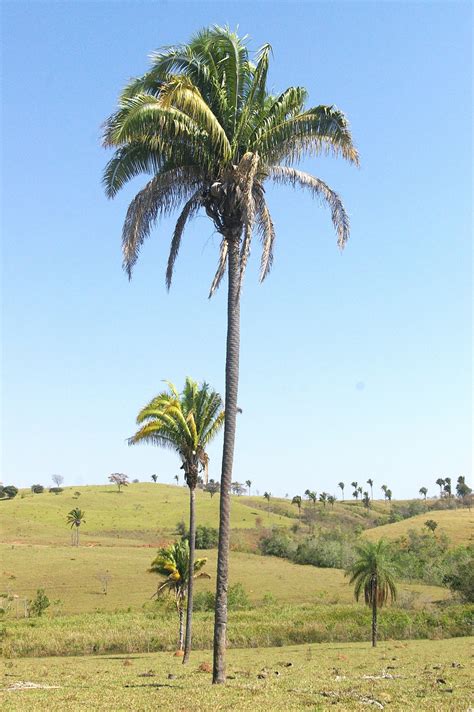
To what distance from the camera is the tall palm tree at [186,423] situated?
30.0m

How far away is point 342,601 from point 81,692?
5952 centimetres

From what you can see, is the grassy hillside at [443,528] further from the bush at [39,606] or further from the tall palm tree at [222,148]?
the tall palm tree at [222,148]

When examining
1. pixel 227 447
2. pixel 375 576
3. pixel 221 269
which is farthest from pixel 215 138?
pixel 375 576

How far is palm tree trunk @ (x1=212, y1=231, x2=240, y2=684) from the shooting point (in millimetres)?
17109

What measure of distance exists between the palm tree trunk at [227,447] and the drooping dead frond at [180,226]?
140cm

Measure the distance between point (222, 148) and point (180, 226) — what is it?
9.06 feet

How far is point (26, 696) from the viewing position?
53.3 ft

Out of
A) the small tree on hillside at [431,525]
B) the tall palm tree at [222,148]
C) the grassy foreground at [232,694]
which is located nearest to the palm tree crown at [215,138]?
the tall palm tree at [222,148]

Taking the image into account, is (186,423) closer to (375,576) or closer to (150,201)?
(150,201)

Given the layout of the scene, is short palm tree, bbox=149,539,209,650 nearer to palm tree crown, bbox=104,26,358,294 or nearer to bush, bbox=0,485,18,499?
palm tree crown, bbox=104,26,358,294

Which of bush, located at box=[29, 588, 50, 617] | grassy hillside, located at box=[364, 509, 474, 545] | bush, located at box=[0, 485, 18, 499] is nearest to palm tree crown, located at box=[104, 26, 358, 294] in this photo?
bush, located at box=[29, 588, 50, 617]

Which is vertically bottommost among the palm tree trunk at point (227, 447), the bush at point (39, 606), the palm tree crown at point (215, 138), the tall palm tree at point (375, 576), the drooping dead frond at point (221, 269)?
the bush at point (39, 606)

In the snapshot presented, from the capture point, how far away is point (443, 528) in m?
135

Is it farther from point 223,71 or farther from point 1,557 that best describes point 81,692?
point 1,557
